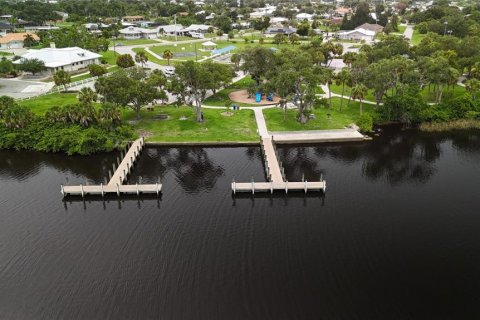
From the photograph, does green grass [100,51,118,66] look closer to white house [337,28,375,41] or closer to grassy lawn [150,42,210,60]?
grassy lawn [150,42,210,60]

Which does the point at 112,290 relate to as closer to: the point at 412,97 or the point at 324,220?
the point at 324,220

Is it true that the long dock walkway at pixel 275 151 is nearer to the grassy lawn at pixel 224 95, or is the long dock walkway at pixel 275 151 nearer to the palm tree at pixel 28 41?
the grassy lawn at pixel 224 95

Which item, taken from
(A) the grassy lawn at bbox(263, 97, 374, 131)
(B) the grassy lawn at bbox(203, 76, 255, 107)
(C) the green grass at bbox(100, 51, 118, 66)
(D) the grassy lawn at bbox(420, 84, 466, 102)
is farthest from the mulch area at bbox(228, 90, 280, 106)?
(C) the green grass at bbox(100, 51, 118, 66)

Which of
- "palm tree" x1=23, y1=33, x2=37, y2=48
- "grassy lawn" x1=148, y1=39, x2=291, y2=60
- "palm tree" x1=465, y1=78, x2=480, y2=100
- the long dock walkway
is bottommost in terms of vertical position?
the long dock walkway

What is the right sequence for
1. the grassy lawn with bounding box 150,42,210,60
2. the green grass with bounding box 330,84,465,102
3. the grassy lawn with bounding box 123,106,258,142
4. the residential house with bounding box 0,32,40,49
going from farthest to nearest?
the residential house with bounding box 0,32,40,49 < the grassy lawn with bounding box 150,42,210,60 < the green grass with bounding box 330,84,465,102 < the grassy lawn with bounding box 123,106,258,142

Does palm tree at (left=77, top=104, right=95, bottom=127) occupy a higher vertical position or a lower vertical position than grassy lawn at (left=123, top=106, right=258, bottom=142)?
higher

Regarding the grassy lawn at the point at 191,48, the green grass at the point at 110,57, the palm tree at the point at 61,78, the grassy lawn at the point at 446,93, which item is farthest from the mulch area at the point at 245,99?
the green grass at the point at 110,57

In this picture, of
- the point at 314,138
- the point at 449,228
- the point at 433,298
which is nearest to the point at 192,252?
the point at 433,298
